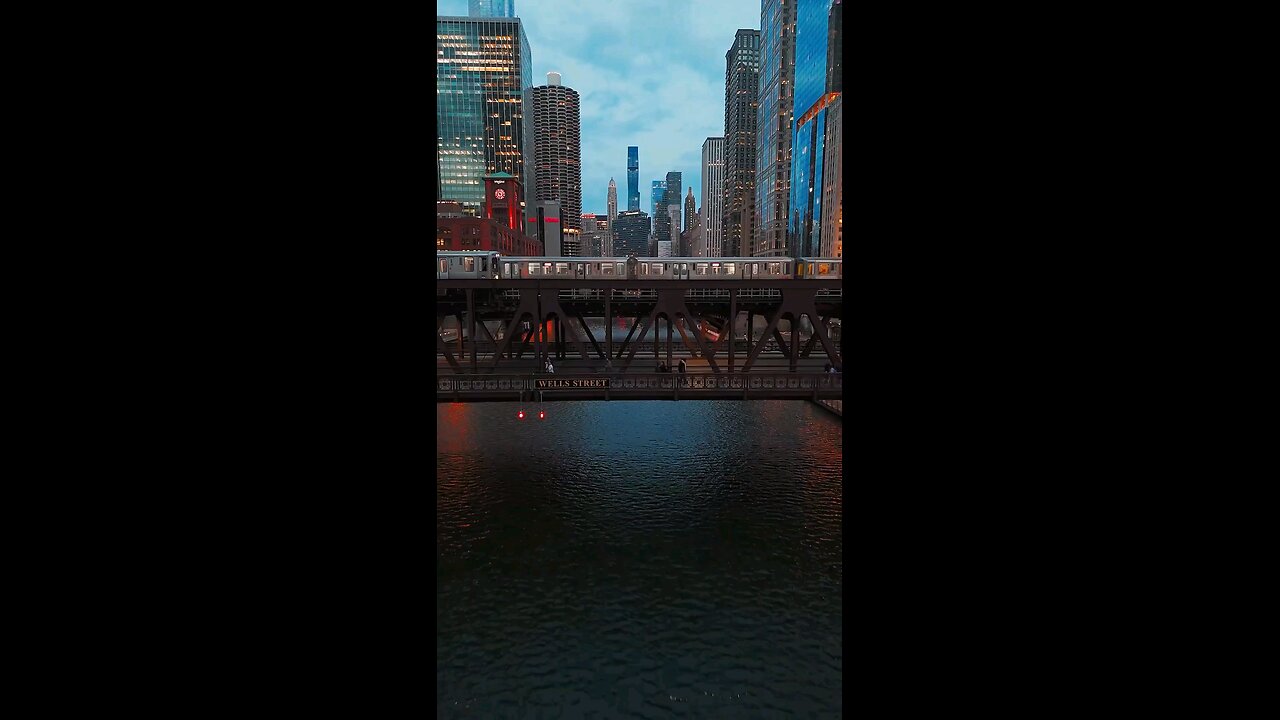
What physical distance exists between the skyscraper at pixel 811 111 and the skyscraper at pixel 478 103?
335 feet

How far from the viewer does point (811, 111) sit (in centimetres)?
17062

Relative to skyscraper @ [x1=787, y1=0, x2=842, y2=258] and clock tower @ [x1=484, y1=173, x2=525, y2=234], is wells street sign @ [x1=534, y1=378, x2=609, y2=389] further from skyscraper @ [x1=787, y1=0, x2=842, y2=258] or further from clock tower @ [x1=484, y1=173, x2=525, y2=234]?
skyscraper @ [x1=787, y1=0, x2=842, y2=258]

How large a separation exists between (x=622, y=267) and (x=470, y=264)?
1228cm

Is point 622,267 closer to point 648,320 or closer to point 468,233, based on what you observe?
point 648,320

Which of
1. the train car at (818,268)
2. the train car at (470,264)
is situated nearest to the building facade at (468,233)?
the train car at (470,264)

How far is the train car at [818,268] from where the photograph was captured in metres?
39.2

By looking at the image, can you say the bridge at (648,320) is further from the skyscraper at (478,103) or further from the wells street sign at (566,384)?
the skyscraper at (478,103)
